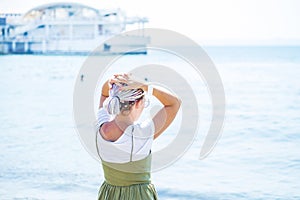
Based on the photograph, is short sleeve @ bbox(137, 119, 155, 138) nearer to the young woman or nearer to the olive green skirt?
the young woman

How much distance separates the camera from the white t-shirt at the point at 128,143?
5.73 ft

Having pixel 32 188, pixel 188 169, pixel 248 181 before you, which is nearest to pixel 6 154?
pixel 32 188

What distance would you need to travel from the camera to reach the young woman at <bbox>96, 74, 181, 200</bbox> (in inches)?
66.5

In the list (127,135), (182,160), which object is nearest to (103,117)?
(127,135)

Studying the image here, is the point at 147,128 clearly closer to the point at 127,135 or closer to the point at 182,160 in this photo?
the point at 127,135

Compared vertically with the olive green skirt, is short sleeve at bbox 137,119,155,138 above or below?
above

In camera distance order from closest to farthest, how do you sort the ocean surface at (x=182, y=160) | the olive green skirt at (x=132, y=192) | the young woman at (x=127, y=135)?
the young woman at (x=127, y=135)
the olive green skirt at (x=132, y=192)
the ocean surface at (x=182, y=160)

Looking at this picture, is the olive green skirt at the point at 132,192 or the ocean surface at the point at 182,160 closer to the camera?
the olive green skirt at the point at 132,192

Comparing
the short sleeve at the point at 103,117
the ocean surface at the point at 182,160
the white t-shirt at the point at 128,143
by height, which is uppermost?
the short sleeve at the point at 103,117

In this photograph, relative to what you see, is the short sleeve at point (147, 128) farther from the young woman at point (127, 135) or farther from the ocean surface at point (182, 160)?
the ocean surface at point (182, 160)

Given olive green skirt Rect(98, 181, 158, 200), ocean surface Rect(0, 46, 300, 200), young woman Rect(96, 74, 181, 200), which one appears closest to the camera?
young woman Rect(96, 74, 181, 200)

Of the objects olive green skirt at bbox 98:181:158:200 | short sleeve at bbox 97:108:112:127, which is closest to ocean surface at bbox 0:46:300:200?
olive green skirt at bbox 98:181:158:200

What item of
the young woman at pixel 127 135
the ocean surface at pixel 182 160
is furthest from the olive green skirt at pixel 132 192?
the ocean surface at pixel 182 160

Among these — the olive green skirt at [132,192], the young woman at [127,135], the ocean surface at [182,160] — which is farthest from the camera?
the ocean surface at [182,160]
